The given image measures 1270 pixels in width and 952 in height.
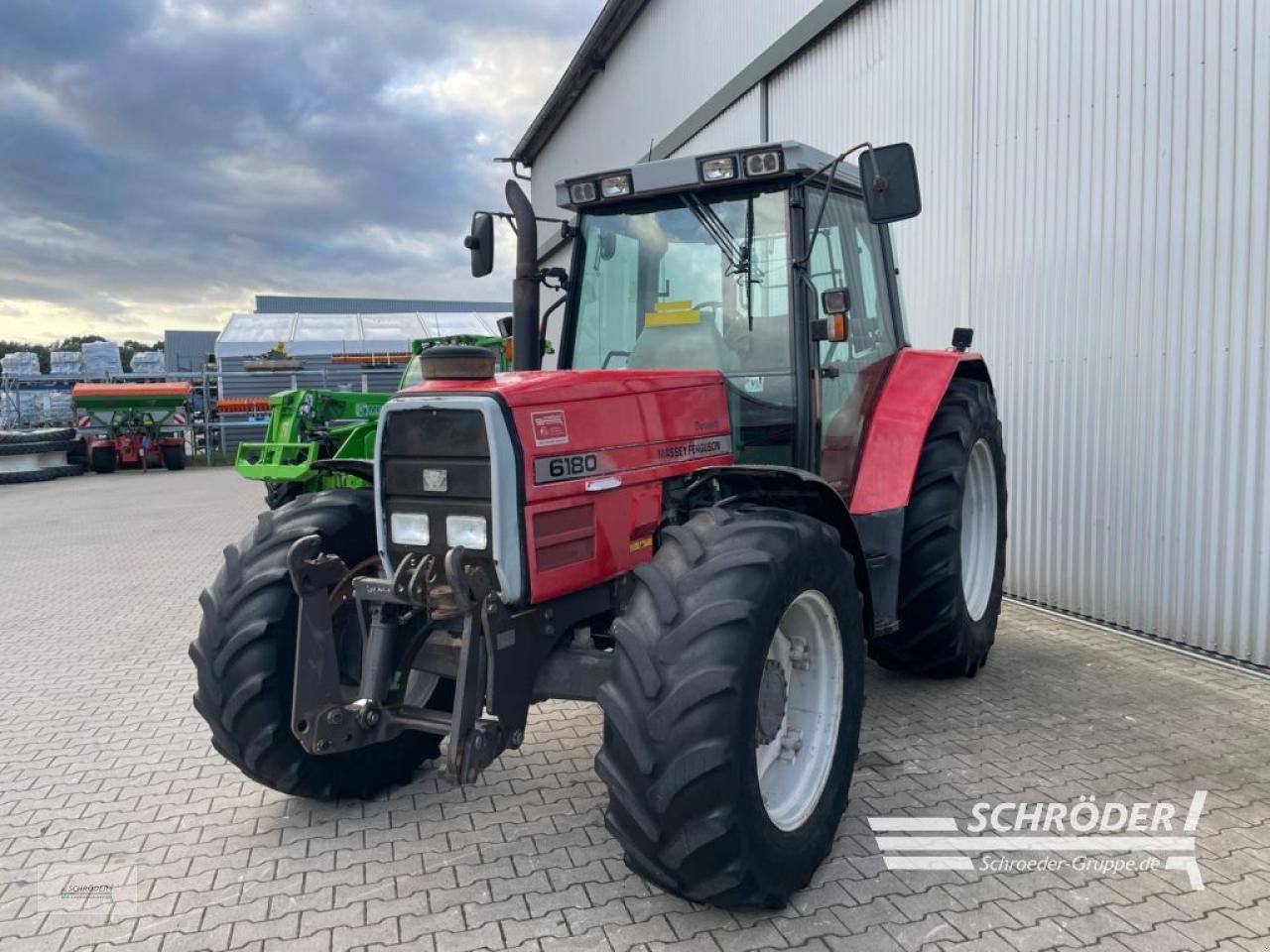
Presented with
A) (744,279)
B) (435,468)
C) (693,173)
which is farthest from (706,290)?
(435,468)

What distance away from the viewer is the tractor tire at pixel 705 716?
2430 mm

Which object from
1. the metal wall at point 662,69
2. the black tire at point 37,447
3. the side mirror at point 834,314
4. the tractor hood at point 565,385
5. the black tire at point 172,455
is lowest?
the black tire at point 172,455

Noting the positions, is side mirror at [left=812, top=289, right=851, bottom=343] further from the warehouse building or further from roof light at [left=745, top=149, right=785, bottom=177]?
the warehouse building

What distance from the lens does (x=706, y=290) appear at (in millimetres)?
3725

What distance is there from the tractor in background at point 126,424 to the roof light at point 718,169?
65.6 feet

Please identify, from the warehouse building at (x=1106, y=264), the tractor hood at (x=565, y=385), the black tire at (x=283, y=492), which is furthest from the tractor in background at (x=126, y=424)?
the tractor hood at (x=565, y=385)

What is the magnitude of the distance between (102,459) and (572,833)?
820 inches

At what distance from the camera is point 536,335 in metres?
4.21

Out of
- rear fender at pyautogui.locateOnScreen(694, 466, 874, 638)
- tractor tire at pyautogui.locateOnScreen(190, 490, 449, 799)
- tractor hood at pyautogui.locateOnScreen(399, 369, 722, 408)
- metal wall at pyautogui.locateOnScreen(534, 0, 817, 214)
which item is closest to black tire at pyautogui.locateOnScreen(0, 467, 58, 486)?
metal wall at pyautogui.locateOnScreen(534, 0, 817, 214)

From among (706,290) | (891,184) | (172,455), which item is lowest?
(172,455)

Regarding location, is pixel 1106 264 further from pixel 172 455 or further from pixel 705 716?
pixel 172 455

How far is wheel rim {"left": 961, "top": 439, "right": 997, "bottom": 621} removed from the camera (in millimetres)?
5039

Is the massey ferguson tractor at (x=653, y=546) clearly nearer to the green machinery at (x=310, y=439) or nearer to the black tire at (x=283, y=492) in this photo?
the green machinery at (x=310, y=439)

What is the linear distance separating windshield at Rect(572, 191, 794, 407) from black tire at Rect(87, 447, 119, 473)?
20.1m
